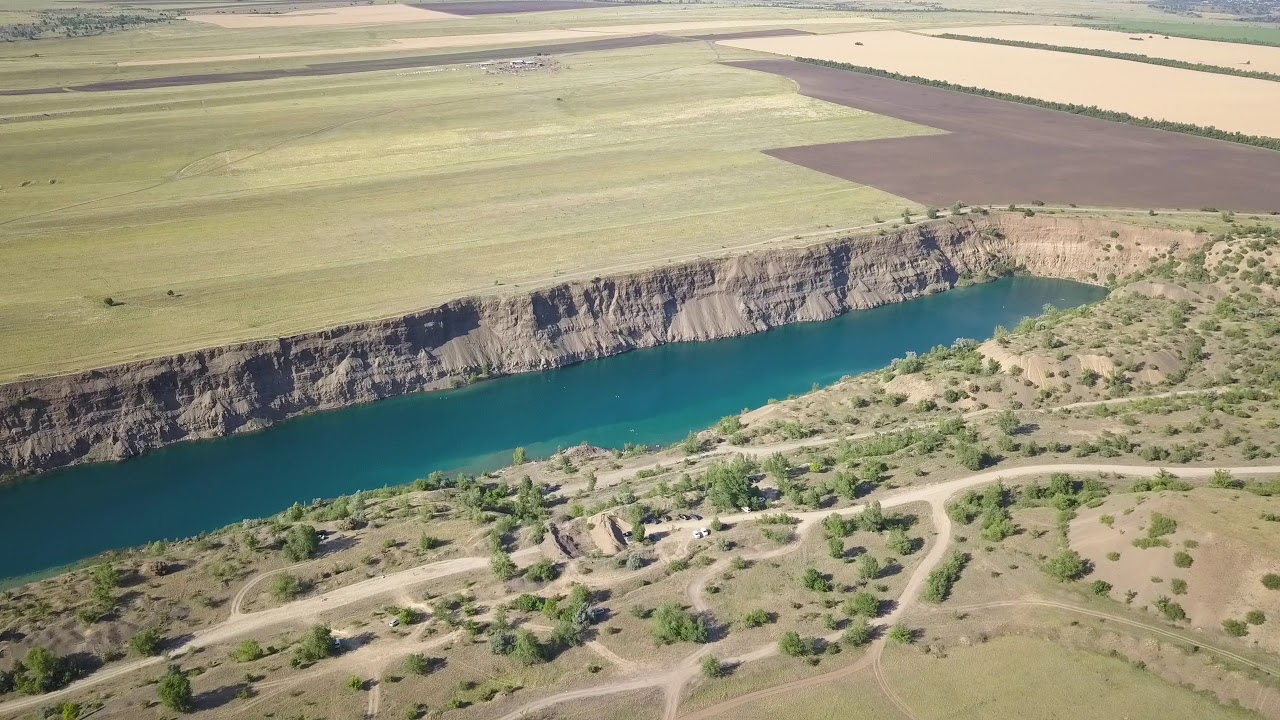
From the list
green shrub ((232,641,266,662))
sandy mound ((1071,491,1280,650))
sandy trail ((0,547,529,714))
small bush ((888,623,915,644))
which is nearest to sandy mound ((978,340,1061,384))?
sandy mound ((1071,491,1280,650))

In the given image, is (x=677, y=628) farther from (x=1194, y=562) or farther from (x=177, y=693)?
(x=1194, y=562)

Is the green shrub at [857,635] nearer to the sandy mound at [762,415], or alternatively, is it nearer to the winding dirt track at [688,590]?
the winding dirt track at [688,590]

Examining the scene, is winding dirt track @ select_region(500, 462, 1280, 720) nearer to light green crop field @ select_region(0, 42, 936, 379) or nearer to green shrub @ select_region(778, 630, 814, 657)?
green shrub @ select_region(778, 630, 814, 657)

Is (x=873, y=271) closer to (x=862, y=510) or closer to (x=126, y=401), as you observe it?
(x=862, y=510)

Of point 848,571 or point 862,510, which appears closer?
point 848,571

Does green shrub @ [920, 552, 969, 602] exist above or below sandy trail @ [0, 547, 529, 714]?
above

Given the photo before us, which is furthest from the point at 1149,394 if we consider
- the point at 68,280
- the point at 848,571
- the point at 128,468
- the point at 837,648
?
the point at 68,280
